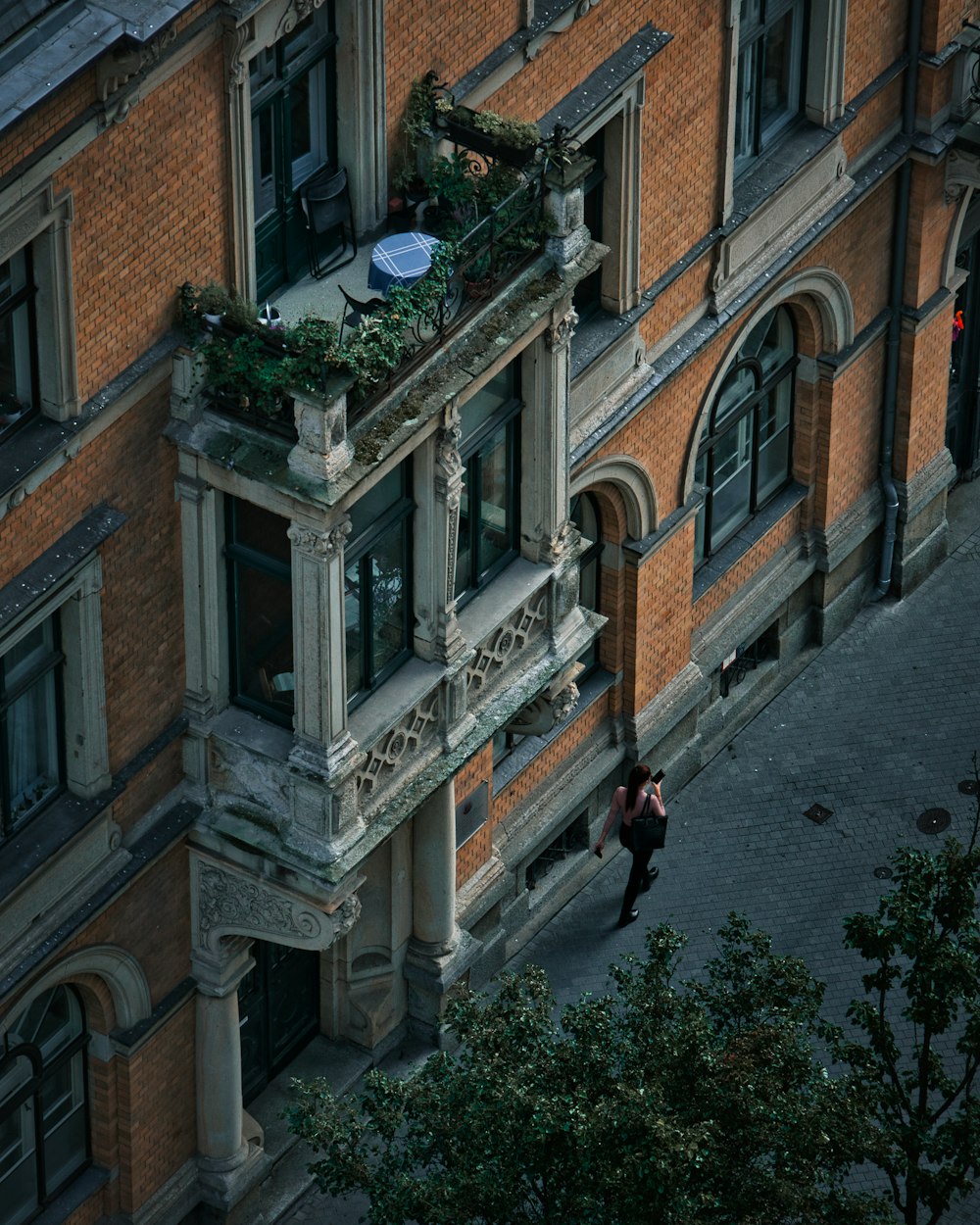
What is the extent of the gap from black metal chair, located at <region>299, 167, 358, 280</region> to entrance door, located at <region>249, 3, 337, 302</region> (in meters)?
0.10

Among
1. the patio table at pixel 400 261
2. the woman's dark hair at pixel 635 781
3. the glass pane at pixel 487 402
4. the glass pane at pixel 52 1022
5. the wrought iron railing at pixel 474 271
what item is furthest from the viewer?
the woman's dark hair at pixel 635 781

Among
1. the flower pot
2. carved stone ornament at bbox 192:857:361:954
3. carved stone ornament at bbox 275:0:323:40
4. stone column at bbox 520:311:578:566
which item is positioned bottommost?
carved stone ornament at bbox 192:857:361:954

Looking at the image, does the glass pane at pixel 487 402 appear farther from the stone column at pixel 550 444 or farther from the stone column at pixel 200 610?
the stone column at pixel 200 610

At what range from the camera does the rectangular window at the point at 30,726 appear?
29203 millimetres

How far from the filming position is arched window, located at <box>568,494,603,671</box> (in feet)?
122

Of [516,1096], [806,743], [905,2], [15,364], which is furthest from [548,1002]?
[905,2]

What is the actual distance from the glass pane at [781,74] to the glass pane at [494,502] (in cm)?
725

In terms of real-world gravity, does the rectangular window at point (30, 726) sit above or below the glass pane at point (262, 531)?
below

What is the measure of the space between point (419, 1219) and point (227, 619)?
221 inches

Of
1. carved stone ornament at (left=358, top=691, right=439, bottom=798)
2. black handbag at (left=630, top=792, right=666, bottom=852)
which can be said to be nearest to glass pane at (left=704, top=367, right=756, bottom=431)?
black handbag at (left=630, top=792, right=666, bottom=852)

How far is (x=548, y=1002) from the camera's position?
2980 centimetres

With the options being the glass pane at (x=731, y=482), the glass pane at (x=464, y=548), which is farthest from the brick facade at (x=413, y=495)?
the glass pane at (x=464, y=548)

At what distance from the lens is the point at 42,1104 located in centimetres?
3216

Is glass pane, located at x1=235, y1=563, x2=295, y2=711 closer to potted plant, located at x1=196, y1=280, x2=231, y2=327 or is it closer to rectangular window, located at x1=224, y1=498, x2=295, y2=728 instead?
rectangular window, located at x1=224, y1=498, x2=295, y2=728
